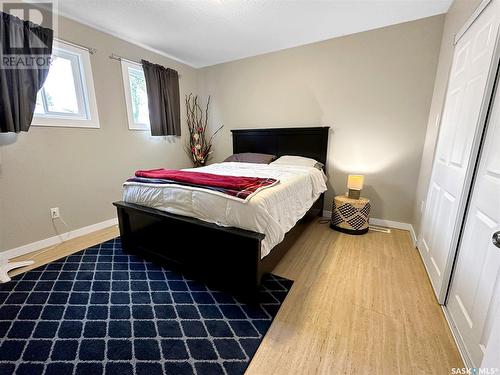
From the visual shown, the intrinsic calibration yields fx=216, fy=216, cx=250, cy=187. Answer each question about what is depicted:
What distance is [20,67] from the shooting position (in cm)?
196

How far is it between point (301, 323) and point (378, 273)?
95cm

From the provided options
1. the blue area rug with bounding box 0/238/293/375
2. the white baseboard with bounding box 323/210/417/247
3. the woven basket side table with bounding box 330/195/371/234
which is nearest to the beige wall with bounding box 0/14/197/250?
the blue area rug with bounding box 0/238/293/375

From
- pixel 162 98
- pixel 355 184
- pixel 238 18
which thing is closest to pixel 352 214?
pixel 355 184

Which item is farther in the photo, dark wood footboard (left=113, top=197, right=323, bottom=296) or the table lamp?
the table lamp

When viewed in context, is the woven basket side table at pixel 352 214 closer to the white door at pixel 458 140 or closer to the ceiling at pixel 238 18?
the white door at pixel 458 140

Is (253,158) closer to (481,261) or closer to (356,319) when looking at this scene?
(356,319)

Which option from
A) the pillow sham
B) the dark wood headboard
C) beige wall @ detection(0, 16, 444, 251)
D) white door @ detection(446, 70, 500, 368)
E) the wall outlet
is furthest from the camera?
the pillow sham

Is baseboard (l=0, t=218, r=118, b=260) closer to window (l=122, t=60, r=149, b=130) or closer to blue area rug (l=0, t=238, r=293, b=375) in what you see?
blue area rug (l=0, t=238, r=293, b=375)

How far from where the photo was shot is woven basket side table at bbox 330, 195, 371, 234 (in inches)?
101

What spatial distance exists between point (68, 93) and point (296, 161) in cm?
284

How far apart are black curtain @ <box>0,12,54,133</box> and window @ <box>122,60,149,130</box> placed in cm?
82

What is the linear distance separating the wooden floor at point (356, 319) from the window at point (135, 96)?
1.80 meters

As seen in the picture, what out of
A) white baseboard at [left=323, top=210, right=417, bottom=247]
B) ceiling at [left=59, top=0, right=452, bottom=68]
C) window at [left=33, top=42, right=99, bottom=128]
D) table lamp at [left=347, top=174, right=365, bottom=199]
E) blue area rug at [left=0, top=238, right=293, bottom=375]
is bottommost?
blue area rug at [left=0, top=238, right=293, bottom=375]

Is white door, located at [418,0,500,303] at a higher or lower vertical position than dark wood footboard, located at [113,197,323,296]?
higher
